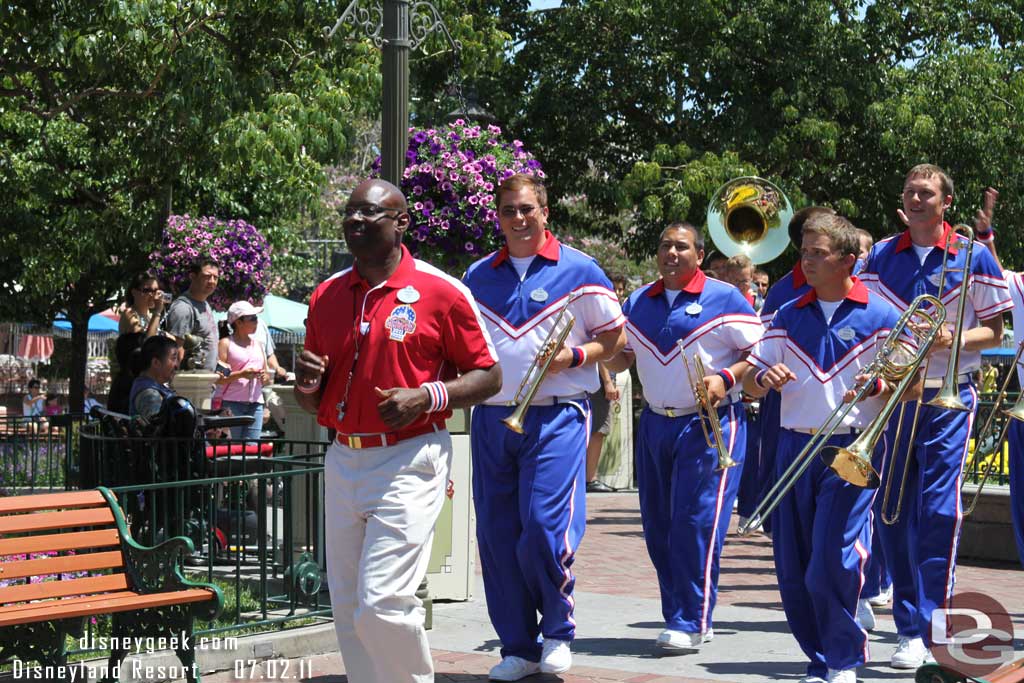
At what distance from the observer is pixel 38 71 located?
1240cm

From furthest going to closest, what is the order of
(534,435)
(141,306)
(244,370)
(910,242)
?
(141,306)
(244,370)
(910,242)
(534,435)

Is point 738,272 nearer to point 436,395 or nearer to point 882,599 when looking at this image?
point 882,599

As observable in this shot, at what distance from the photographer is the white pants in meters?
4.83

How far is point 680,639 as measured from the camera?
690 centimetres

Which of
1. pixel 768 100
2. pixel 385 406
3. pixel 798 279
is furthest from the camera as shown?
pixel 768 100

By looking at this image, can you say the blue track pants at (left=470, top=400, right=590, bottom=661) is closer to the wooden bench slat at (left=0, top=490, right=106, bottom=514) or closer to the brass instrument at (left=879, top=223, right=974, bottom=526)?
the brass instrument at (left=879, top=223, right=974, bottom=526)

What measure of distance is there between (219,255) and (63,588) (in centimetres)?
543

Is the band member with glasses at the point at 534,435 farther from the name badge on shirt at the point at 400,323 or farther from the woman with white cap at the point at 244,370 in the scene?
the woman with white cap at the point at 244,370

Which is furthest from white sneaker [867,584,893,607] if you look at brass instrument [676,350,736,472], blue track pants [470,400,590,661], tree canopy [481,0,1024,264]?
tree canopy [481,0,1024,264]

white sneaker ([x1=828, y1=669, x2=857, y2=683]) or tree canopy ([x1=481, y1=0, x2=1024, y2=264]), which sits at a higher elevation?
tree canopy ([x1=481, y1=0, x2=1024, y2=264])

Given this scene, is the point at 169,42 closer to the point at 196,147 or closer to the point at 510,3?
the point at 196,147

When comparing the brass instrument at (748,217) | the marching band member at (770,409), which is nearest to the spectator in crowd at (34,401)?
the brass instrument at (748,217)

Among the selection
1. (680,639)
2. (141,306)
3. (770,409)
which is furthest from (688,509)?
(141,306)

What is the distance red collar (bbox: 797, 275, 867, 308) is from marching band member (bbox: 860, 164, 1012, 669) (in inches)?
19.6
